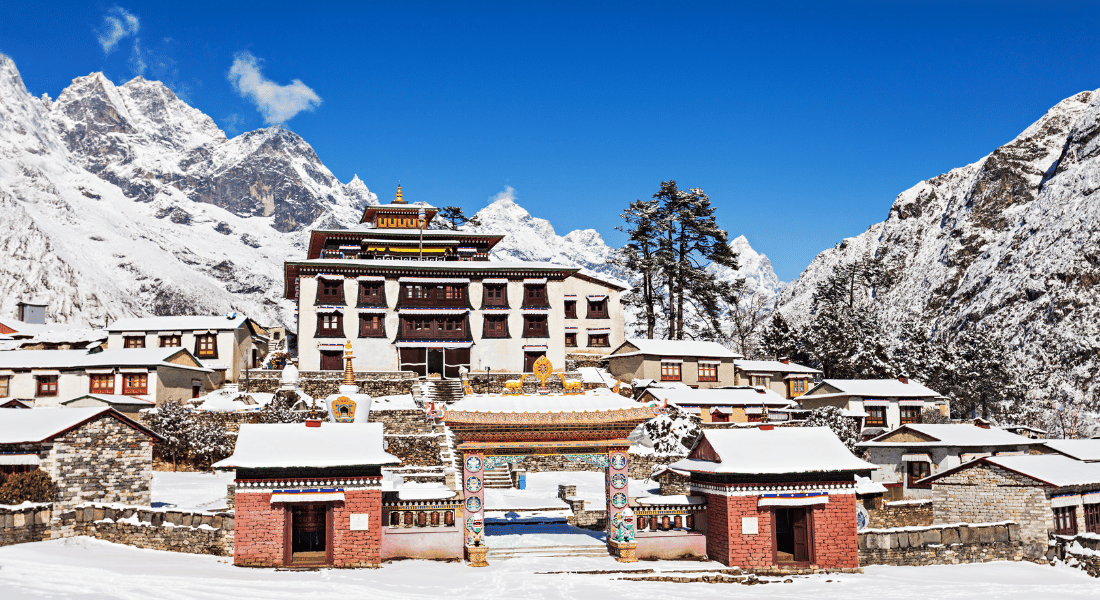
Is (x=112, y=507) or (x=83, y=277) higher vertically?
(x=83, y=277)

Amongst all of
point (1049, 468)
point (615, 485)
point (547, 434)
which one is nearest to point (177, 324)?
point (547, 434)

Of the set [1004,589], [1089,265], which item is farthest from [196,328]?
[1089,265]

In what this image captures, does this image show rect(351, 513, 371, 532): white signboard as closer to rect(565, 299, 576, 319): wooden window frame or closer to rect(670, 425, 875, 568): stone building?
rect(670, 425, 875, 568): stone building

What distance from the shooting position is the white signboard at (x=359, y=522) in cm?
2061

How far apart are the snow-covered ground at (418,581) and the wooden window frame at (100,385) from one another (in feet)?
83.0

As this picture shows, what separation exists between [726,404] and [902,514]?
56.7 feet

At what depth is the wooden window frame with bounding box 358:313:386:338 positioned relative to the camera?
5347cm

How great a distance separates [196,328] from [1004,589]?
48908mm

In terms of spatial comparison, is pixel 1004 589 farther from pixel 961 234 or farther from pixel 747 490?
pixel 961 234

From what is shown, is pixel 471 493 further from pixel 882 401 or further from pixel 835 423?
pixel 882 401

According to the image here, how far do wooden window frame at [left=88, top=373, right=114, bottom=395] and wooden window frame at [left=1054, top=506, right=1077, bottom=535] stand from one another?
43.4 metres

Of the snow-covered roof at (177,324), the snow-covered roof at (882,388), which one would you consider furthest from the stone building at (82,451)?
the snow-covered roof at (882,388)

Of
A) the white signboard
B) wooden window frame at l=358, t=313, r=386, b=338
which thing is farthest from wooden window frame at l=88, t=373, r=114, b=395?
the white signboard

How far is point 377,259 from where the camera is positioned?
59.0m
